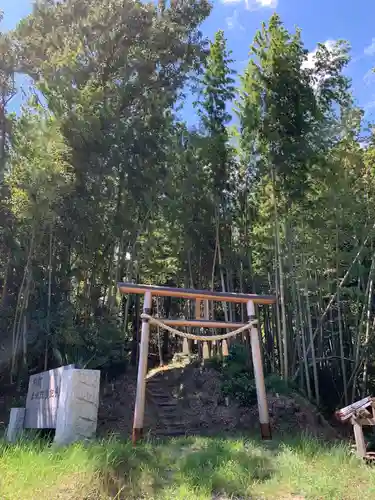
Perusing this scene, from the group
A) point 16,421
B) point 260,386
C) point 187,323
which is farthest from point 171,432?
point 16,421

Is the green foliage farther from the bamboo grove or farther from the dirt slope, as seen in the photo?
the bamboo grove

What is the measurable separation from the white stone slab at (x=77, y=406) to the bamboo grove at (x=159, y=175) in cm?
228

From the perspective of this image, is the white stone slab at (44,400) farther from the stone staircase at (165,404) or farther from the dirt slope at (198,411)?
the stone staircase at (165,404)

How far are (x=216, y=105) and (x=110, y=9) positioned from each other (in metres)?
2.67

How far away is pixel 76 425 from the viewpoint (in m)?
5.12

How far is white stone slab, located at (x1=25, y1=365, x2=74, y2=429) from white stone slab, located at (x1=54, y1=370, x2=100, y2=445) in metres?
0.20

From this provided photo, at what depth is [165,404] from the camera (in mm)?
8289

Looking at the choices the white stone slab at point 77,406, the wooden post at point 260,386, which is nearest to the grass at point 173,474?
the white stone slab at point 77,406

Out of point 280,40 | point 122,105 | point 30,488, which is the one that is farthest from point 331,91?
point 30,488

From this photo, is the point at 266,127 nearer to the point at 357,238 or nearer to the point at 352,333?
the point at 357,238

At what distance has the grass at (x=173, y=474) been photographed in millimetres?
3043

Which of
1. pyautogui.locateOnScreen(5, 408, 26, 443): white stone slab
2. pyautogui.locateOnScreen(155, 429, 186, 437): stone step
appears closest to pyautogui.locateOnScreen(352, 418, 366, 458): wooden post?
pyautogui.locateOnScreen(155, 429, 186, 437): stone step

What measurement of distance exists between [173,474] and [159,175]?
5911 mm

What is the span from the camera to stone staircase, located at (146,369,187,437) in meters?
7.38
